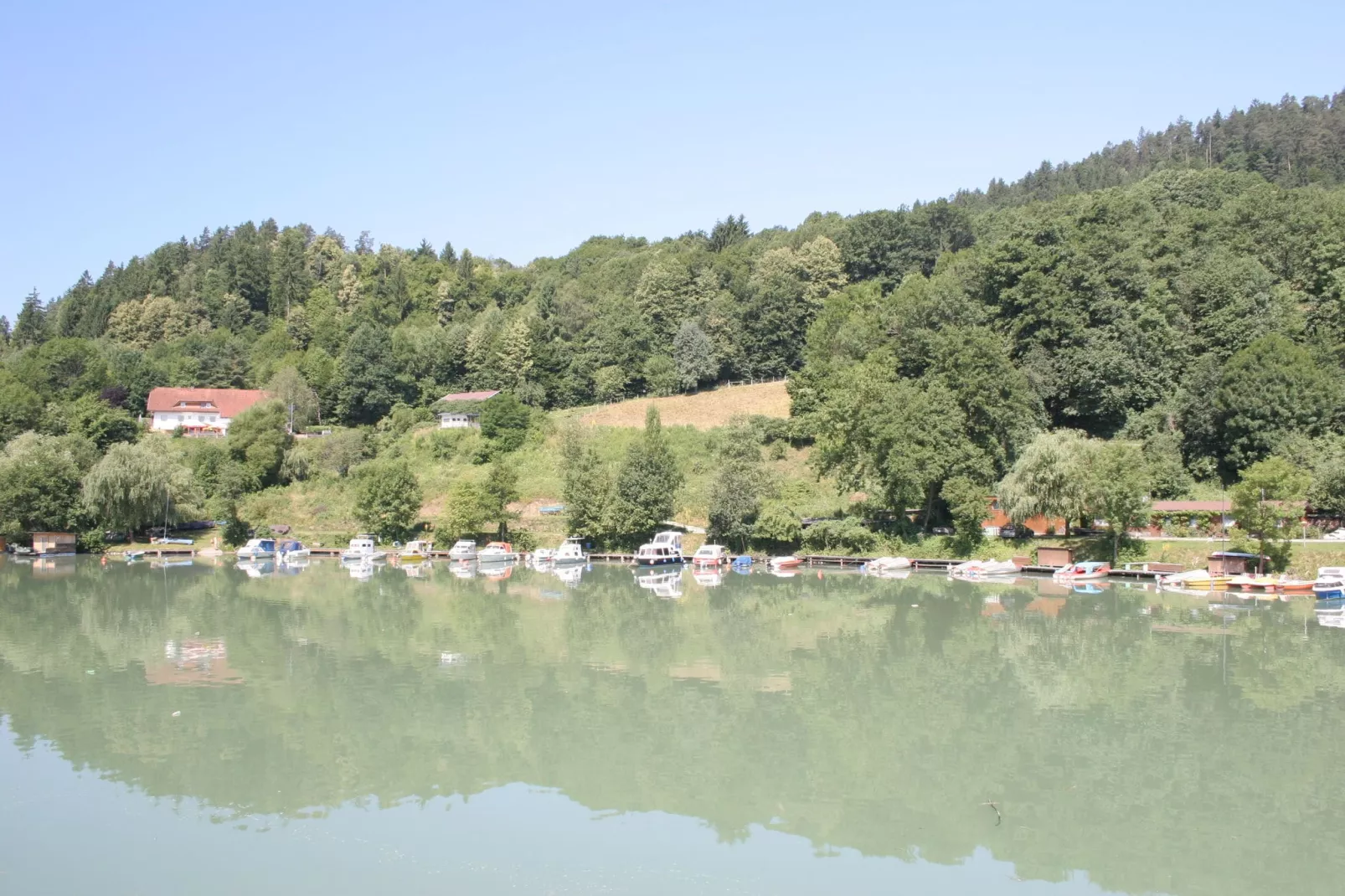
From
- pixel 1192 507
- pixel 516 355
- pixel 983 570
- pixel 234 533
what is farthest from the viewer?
pixel 516 355

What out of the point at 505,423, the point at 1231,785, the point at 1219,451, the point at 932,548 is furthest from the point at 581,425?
the point at 1231,785

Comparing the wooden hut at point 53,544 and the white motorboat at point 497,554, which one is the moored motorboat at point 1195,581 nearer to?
the white motorboat at point 497,554

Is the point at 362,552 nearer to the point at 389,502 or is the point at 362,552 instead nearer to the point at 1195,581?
the point at 389,502

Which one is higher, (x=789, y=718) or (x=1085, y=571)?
(x=789, y=718)

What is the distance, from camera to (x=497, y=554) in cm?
5159

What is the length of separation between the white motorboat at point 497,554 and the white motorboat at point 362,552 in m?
5.71

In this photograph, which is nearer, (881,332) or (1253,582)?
(1253,582)

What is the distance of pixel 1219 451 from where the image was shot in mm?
48156

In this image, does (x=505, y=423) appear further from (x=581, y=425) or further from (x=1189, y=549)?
(x=1189, y=549)

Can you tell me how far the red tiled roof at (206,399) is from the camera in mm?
79000

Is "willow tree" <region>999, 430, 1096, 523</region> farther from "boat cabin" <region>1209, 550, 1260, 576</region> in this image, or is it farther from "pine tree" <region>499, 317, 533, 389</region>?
"pine tree" <region>499, 317, 533, 389</region>

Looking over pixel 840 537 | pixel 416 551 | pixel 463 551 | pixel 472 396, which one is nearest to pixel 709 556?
pixel 840 537

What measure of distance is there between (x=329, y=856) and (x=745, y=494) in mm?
37005

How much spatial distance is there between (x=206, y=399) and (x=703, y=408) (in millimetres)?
40214
